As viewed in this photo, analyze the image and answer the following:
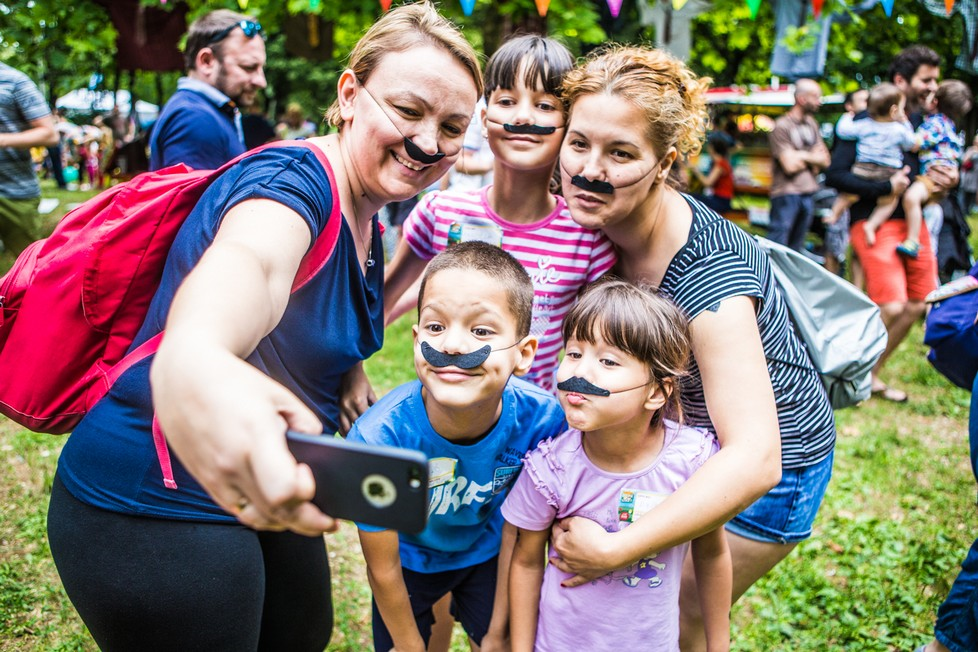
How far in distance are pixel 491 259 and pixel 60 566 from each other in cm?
111

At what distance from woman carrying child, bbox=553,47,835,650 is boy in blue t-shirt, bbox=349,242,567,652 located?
0.24 m

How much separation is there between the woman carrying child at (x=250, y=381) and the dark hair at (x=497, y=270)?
177mm

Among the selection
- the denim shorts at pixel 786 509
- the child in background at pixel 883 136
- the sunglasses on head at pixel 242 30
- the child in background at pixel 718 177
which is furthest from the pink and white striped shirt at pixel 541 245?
the child in background at pixel 718 177

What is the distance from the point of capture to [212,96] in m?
3.71

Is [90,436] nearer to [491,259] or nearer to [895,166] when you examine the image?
[491,259]

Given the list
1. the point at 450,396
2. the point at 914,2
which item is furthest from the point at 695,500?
the point at 914,2

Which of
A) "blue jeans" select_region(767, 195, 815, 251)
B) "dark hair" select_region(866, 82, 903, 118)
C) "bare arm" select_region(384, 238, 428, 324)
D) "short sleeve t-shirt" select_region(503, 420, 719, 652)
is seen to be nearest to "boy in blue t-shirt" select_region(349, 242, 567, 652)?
"short sleeve t-shirt" select_region(503, 420, 719, 652)

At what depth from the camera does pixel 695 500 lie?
154 cm

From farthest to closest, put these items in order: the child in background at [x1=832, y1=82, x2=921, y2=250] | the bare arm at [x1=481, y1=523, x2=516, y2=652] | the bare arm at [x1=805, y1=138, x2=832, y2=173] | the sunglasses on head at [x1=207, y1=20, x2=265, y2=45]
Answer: the bare arm at [x1=805, y1=138, x2=832, y2=173]
the child in background at [x1=832, y1=82, x2=921, y2=250]
the sunglasses on head at [x1=207, y1=20, x2=265, y2=45]
the bare arm at [x1=481, y1=523, x2=516, y2=652]

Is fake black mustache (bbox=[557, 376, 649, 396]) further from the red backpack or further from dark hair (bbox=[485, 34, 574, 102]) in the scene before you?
dark hair (bbox=[485, 34, 574, 102])

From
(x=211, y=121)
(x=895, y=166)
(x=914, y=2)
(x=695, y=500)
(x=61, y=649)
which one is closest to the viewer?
(x=695, y=500)

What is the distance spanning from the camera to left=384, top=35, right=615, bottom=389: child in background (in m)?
2.08

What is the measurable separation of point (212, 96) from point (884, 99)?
5.13m

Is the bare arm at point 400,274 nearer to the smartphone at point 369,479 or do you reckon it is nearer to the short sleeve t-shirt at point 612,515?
the short sleeve t-shirt at point 612,515
